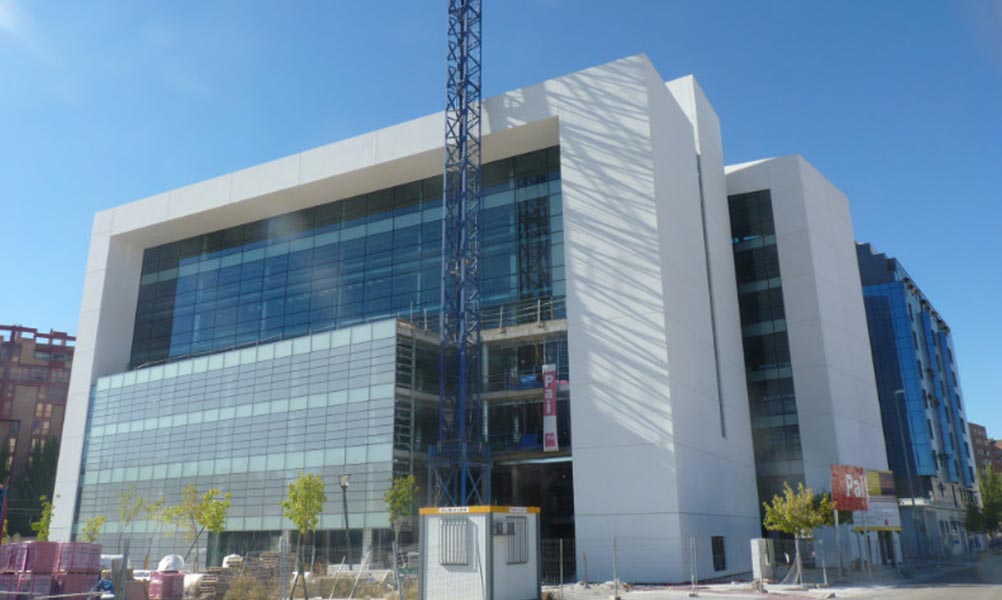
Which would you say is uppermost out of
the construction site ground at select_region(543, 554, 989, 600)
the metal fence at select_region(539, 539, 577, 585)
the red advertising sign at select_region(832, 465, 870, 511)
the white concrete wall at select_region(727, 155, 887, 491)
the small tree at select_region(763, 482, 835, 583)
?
the white concrete wall at select_region(727, 155, 887, 491)

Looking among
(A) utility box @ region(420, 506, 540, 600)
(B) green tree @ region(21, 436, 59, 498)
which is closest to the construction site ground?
(A) utility box @ region(420, 506, 540, 600)

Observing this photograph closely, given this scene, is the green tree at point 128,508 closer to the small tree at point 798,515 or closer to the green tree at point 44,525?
the green tree at point 44,525

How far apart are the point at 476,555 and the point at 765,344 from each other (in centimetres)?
3496

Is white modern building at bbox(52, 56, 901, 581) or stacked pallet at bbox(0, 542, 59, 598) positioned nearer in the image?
stacked pallet at bbox(0, 542, 59, 598)

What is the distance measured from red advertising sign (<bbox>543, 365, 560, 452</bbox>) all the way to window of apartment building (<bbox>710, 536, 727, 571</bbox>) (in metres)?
9.25

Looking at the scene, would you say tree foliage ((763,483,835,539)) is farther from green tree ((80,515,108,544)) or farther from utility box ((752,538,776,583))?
green tree ((80,515,108,544))

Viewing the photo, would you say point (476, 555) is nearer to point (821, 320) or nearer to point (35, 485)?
point (821, 320)

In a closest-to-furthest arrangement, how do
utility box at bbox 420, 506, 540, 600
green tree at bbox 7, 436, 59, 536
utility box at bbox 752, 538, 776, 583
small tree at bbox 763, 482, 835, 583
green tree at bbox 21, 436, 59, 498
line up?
utility box at bbox 420, 506, 540, 600 → utility box at bbox 752, 538, 776, 583 → small tree at bbox 763, 482, 835, 583 → green tree at bbox 7, 436, 59, 536 → green tree at bbox 21, 436, 59, 498

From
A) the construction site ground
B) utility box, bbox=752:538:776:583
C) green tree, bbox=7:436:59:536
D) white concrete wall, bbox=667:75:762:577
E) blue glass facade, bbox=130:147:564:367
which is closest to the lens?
the construction site ground

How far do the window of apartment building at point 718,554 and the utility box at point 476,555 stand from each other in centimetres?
1646

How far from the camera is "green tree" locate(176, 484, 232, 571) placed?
41.8 m

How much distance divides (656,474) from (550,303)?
11.8 meters

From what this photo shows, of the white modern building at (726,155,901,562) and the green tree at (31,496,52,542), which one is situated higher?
the white modern building at (726,155,901,562)

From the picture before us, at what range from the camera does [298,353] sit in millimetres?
45500
